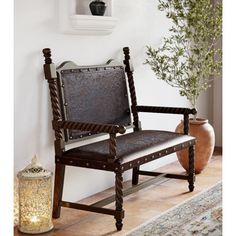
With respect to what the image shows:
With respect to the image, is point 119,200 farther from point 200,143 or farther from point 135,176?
point 200,143

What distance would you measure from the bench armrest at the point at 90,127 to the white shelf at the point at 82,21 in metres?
0.73

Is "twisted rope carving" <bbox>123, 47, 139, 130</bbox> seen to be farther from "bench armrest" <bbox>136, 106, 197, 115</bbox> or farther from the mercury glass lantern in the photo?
the mercury glass lantern

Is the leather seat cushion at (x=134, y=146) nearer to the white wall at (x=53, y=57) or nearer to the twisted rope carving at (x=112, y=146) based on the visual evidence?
the twisted rope carving at (x=112, y=146)

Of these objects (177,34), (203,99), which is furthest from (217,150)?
(177,34)

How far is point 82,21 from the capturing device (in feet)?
12.0

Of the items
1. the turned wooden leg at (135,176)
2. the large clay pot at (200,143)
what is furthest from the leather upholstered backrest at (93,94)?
the large clay pot at (200,143)

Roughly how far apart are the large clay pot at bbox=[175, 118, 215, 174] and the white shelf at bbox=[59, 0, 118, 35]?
4.20 feet

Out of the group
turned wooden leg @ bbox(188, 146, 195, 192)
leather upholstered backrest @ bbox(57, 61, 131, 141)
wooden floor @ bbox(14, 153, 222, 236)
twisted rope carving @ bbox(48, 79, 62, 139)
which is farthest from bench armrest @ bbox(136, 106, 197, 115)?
twisted rope carving @ bbox(48, 79, 62, 139)

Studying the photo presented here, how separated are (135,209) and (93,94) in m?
0.91

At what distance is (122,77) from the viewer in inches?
163

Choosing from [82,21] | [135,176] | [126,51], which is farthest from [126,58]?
[135,176]

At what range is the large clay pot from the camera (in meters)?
4.64
